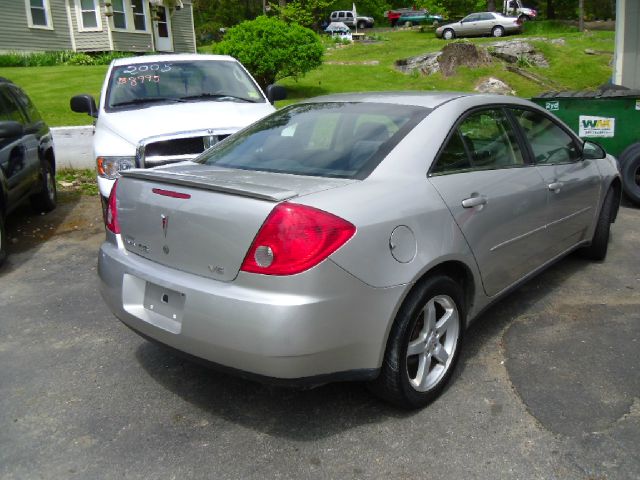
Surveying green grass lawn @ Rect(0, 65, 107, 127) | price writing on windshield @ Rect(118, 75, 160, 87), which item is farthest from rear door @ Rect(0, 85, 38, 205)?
green grass lawn @ Rect(0, 65, 107, 127)

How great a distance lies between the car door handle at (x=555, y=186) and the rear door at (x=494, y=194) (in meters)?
0.10

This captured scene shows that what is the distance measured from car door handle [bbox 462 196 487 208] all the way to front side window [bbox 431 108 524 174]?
184 millimetres

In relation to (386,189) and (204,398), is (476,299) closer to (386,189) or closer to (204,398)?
(386,189)

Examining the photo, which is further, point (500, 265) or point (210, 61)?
point (210, 61)

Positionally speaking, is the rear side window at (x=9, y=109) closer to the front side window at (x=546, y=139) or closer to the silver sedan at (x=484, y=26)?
the front side window at (x=546, y=139)

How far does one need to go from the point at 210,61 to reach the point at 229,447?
5.76 metres

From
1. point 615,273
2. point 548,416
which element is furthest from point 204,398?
point 615,273

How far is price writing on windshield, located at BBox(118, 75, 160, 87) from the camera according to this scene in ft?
23.3

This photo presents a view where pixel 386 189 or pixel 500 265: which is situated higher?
pixel 386 189

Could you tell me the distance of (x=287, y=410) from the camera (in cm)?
323

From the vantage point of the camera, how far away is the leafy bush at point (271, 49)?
15.8 m

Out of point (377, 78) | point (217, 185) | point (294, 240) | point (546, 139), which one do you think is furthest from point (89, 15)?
point (294, 240)

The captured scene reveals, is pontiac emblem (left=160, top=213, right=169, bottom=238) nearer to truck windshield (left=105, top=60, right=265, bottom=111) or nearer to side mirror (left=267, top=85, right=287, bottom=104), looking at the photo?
truck windshield (left=105, top=60, right=265, bottom=111)

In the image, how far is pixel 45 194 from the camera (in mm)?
7727
